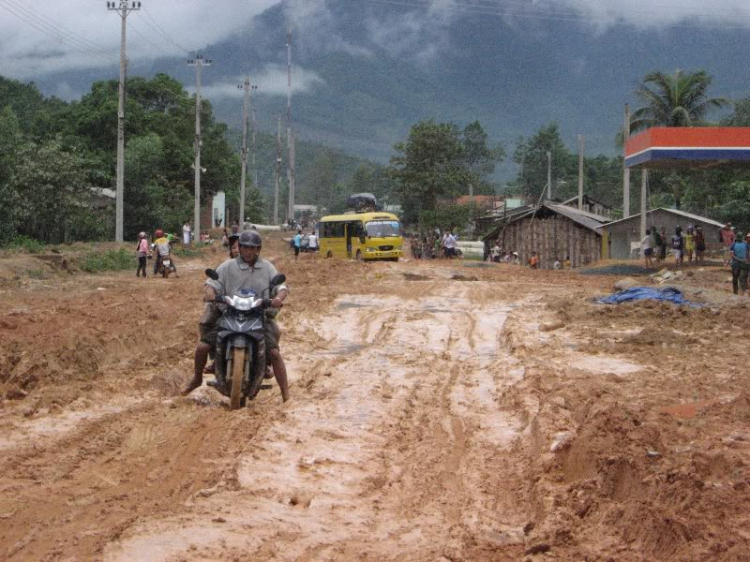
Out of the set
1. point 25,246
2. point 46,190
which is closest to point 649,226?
point 25,246

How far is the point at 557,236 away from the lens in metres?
45.8

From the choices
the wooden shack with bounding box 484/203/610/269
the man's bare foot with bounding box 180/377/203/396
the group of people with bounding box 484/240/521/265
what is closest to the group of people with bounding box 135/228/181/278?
the man's bare foot with bounding box 180/377/203/396

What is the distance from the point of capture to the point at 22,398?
9273mm

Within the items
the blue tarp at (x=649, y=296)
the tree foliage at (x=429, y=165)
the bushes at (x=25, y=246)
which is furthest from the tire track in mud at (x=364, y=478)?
the tree foliage at (x=429, y=165)

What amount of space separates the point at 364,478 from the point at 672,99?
50.1 meters

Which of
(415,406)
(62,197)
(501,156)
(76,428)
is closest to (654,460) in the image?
(415,406)

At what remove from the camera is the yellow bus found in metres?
41.0

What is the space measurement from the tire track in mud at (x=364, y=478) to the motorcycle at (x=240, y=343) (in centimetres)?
54

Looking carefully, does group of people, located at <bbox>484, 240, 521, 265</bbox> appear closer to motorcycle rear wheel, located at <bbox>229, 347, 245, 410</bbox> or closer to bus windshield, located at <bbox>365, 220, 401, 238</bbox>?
bus windshield, located at <bbox>365, 220, 401, 238</bbox>

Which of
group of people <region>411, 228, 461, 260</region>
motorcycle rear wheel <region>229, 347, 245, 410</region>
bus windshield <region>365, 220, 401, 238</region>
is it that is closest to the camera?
motorcycle rear wheel <region>229, 347, 245, 410</region>

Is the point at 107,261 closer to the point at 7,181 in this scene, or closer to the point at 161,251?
the point at 161,251

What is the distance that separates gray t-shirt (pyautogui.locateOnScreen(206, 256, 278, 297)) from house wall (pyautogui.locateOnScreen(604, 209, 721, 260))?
3261cm

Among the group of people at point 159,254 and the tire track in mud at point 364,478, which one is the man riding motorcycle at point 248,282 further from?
the group of people at point 159,254

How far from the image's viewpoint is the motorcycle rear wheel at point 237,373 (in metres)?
8.57
